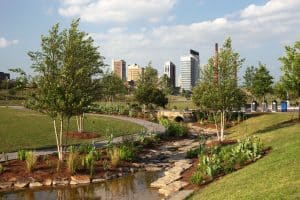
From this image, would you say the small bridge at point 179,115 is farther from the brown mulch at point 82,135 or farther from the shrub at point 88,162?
the shrub at point 88,162

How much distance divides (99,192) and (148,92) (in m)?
41.1

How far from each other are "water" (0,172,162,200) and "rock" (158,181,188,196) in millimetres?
291

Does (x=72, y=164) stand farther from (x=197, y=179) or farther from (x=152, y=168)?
(x=197, y=179)

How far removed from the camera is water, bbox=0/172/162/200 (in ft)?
56.4

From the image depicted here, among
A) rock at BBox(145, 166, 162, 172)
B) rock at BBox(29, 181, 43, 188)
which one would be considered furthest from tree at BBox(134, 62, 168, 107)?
rock at BBox(29, 181, 43, 188)

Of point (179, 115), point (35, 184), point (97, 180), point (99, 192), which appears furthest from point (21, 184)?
point (179, 115)

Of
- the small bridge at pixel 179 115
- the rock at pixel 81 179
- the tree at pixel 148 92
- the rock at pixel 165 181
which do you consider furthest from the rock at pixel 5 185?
the tree at pixel 148 92

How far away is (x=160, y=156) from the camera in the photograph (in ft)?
89.8

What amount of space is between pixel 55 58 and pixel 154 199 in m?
9.81

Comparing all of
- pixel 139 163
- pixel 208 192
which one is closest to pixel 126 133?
→ pixel 139 163

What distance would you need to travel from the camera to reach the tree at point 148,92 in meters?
58.8

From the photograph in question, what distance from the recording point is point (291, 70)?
31.9m

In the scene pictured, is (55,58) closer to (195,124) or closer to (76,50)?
(76,50)

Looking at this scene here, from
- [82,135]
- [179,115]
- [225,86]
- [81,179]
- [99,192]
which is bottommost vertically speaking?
[99,192]
